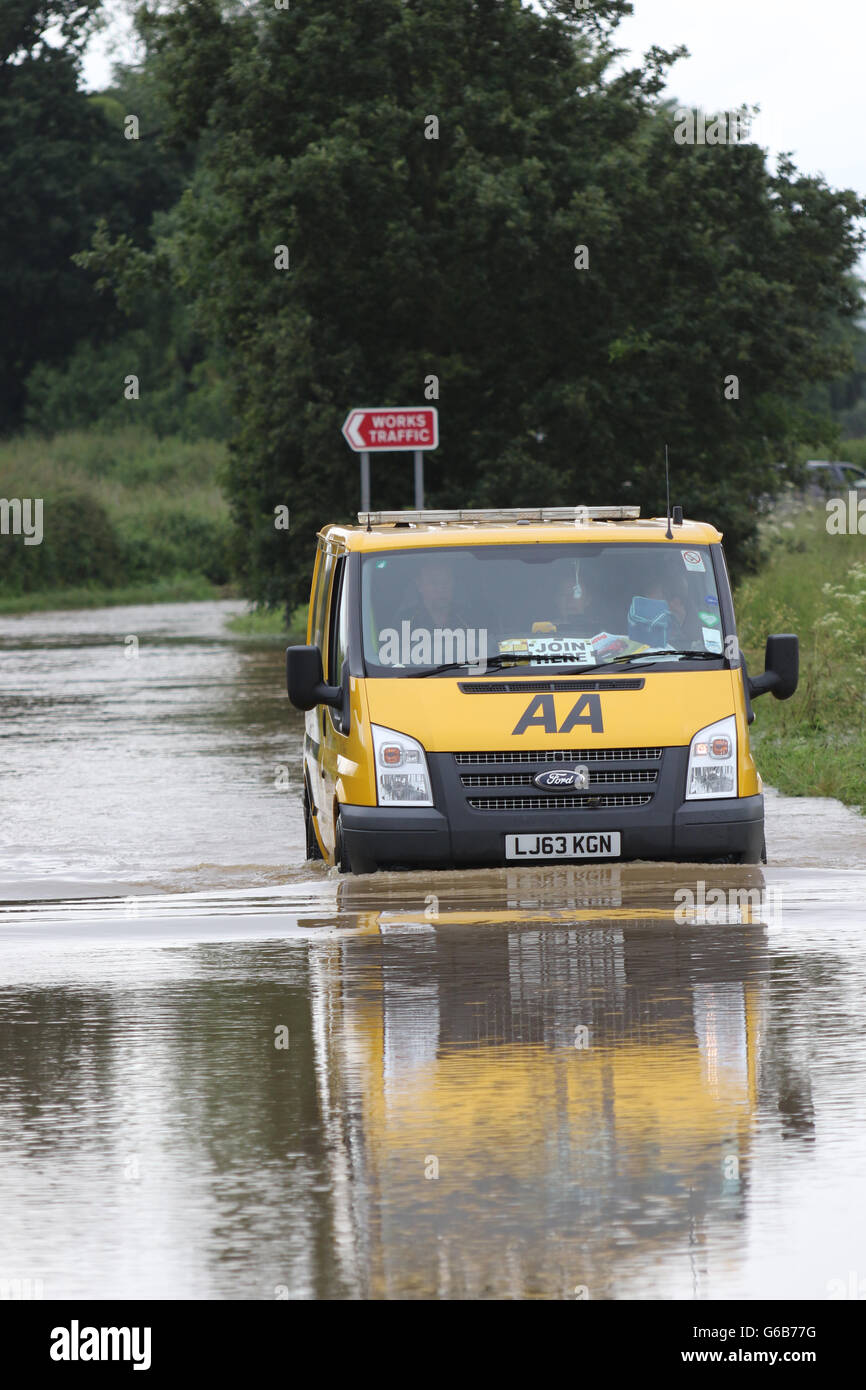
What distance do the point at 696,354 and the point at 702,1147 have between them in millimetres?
29818

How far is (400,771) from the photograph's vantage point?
10.5m

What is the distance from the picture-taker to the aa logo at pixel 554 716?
10.5 meters

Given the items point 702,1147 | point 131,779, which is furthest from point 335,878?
point 131,779

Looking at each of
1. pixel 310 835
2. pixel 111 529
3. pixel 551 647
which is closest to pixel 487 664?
pixel 551 647

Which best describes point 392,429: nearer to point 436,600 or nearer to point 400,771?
point 436,600

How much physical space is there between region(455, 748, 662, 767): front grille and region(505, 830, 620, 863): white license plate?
32cm

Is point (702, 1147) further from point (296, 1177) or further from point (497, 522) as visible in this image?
point (497, 522)

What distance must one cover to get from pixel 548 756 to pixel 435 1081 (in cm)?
373

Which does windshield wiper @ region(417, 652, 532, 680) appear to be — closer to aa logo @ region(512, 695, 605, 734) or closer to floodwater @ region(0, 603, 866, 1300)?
aa logo @ region(512, 695, 605, 734)

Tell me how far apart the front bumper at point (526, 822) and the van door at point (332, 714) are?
62cm

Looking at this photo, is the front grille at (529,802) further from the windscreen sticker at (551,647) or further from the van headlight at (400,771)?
the windscreen sticker at (551,647)

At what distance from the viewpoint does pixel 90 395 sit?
289ft

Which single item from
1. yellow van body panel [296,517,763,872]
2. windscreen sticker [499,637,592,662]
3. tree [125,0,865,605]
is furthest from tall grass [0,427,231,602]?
yellow van body panel [296,517,763,872]

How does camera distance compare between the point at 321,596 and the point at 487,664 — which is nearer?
the point at 487,664
